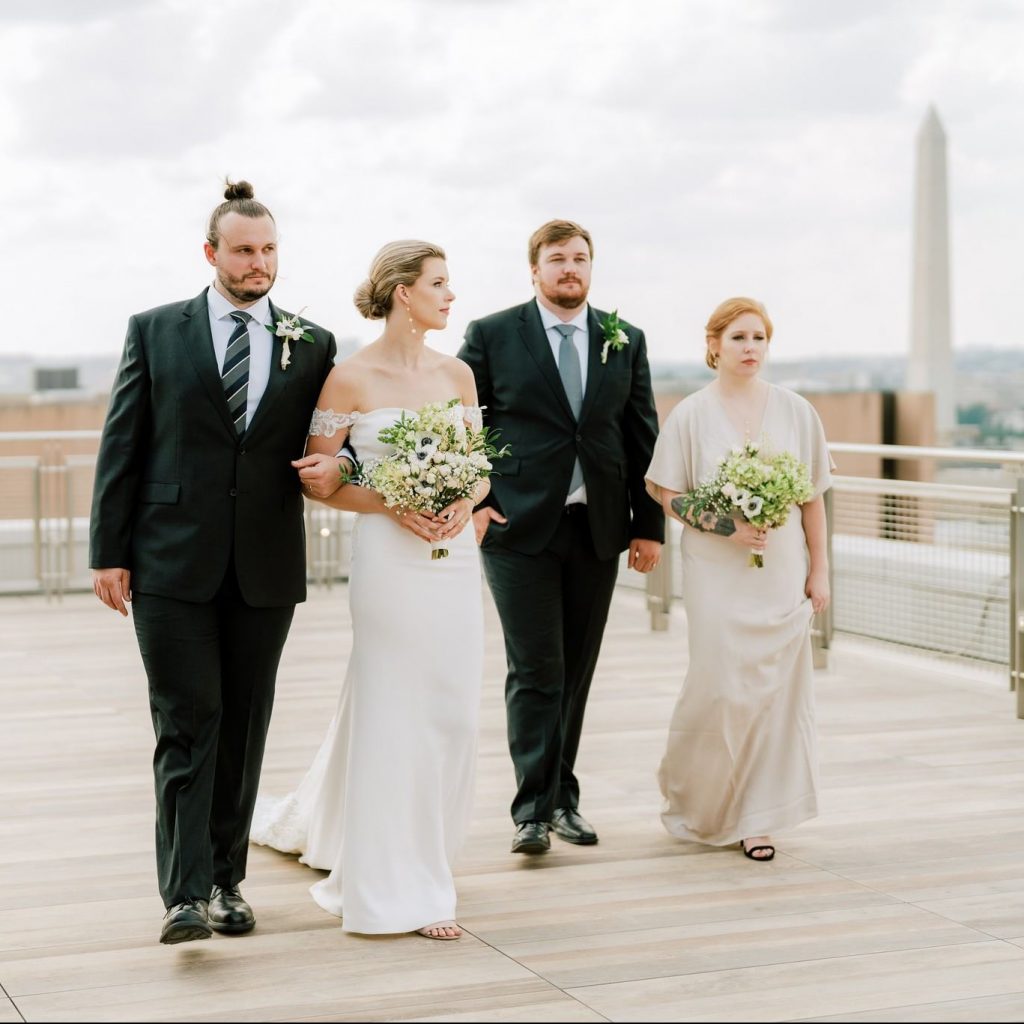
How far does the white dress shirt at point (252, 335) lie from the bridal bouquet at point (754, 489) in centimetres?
148

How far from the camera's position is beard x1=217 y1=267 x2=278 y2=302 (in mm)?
3932

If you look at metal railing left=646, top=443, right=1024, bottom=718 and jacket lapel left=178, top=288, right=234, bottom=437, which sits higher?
jacket lapel left=178, top=288, right=234, bottom=437

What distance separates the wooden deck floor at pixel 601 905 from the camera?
3549mm

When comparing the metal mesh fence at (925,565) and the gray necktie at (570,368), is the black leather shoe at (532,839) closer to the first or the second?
the gray necktie at (570,368)

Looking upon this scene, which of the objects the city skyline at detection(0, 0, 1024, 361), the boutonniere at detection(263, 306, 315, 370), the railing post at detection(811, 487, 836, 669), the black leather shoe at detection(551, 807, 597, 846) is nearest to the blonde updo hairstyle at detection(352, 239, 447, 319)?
the boutonniere at detection(263, 306, 315, 370)

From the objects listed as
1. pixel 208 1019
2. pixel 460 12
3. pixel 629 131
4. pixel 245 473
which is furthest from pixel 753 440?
pixel 629 131

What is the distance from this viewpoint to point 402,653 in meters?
4.09

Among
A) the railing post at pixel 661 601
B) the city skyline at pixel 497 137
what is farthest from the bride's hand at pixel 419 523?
the city skyline at pixel 497 137

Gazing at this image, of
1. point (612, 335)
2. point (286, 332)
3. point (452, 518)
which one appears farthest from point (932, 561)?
point (286, 332)

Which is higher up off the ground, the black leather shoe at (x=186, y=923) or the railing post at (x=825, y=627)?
the railing post at (x=825, y=627)

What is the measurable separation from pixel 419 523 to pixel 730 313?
143cm

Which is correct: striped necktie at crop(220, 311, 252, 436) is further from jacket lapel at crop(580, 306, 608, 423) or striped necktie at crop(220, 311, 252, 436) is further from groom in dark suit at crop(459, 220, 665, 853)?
jacket lapel at crop(580, 306, 608, 423)

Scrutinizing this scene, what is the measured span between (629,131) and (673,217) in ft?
14.3

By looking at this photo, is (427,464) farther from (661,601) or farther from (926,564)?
(661,601)
